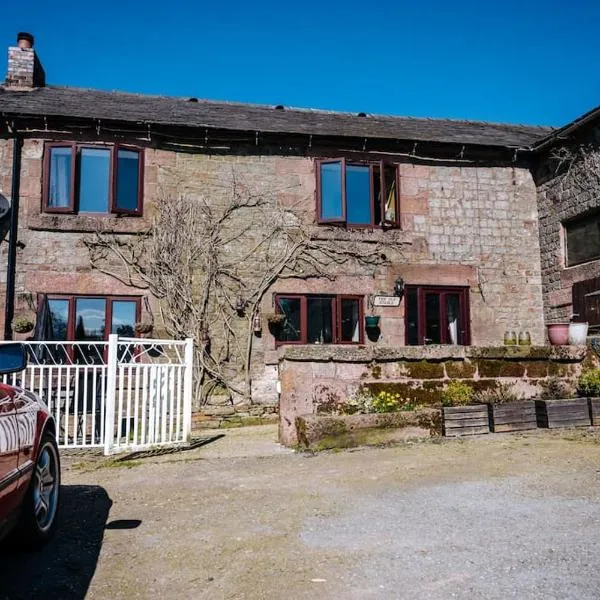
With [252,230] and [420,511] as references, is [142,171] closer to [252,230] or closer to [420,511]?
[252,230]

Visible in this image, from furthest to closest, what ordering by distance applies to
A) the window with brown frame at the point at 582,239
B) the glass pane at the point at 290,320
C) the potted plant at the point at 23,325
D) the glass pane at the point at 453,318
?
1. the glass pane at the point at 453,318
2. the glass pane at the point at 290,320
3. the window with brown frame at the point at 582,239
4. the potted plant at the point at 23,325

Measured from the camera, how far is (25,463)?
321cm

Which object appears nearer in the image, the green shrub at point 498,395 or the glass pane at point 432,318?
the green shrub at point 498,395

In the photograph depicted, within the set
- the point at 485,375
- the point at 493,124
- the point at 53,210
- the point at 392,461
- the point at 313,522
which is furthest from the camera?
the point at 493,124

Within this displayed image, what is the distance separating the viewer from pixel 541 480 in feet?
15.6

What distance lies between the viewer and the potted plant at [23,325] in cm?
983

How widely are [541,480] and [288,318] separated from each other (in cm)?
693

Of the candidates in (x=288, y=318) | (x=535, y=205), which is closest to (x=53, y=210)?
(x=288, y=318)

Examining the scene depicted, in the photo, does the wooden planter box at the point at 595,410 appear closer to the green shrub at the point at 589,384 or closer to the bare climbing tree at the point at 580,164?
the green shrub at the point at 589,384

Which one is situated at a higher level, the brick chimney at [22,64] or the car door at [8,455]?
the brick chimney at [22,64]

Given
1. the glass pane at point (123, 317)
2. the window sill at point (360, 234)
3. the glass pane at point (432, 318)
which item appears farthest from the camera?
the glass pane at point (432, 318)

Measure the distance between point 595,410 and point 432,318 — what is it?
5.01 meters

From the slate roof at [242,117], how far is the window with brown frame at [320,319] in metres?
3.32

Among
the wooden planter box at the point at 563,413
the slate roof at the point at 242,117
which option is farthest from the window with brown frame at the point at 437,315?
the wooden planter box at the point at 563,413
